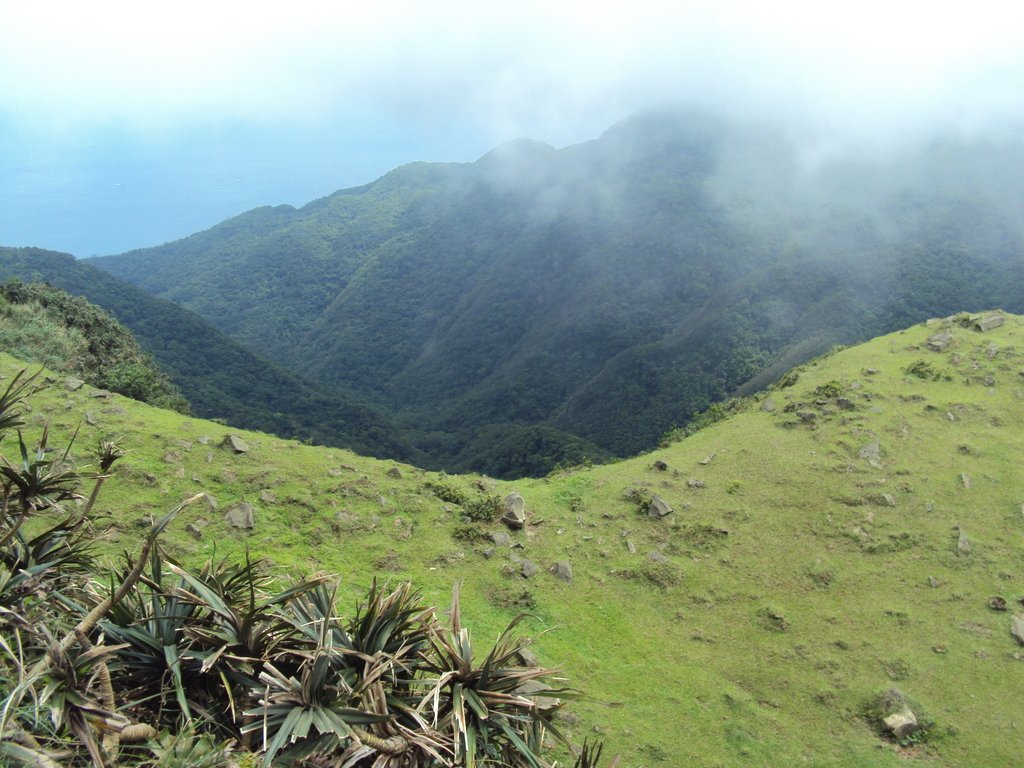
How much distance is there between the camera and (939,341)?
21453 mm

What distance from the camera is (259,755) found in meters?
4.82

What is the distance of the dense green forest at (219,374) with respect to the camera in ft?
226

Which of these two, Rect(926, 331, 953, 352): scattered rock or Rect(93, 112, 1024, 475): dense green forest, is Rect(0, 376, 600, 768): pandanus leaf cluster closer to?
Rect(926, 331, 953, 352): scattered rock

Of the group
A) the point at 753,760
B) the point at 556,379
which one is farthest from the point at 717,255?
the point at 753,760

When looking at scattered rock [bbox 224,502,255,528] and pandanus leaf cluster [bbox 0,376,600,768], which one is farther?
scattered rock [bbox 224,502,255,528]

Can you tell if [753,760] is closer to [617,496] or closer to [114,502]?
[617,496]

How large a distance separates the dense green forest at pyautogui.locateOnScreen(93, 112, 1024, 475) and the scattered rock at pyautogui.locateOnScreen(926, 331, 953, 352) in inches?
1241

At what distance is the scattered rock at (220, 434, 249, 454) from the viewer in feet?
49.5

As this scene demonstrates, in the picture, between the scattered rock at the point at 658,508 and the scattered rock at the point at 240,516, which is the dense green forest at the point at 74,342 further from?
the scattered rock at the point at 658,508

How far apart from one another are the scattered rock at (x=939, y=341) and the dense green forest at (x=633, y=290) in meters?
31.5

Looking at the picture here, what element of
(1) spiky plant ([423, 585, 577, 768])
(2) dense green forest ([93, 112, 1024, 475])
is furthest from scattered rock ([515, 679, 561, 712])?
(2) dense green forest ([93, 112, 1024, 475])

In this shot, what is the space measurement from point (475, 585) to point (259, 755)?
26.3 feet

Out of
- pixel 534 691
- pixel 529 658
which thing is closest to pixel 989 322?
pixel 529 658

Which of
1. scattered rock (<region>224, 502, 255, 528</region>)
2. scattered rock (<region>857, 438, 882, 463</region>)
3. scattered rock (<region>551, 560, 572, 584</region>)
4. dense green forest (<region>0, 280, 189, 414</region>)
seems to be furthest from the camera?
dense green forest (<region>0, 280, 189, 414</region>)
